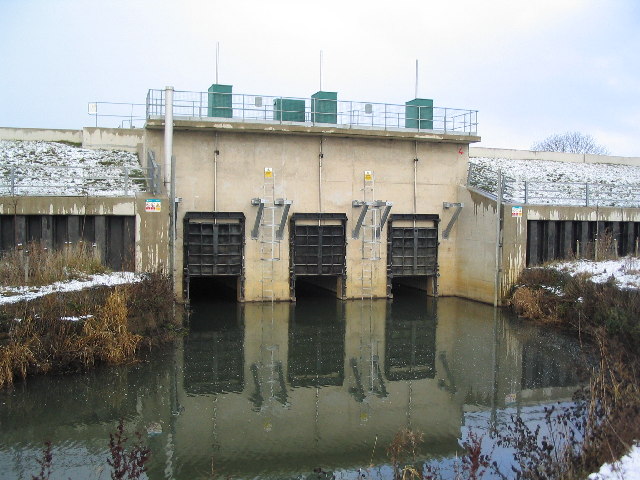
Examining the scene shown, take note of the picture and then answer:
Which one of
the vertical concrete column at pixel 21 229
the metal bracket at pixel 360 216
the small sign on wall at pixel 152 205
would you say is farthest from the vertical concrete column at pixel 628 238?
the vertical concrete column at pixel 21 229

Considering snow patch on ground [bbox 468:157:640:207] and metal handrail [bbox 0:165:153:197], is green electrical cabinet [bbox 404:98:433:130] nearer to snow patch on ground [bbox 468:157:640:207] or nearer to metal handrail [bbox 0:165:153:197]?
snow patch on ground [bbox 468:157:640:207]

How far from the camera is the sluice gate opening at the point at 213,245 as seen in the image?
1781cm

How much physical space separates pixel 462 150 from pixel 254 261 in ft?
25.4

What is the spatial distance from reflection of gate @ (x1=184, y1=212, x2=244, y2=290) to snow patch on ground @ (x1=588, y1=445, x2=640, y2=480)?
1371cm

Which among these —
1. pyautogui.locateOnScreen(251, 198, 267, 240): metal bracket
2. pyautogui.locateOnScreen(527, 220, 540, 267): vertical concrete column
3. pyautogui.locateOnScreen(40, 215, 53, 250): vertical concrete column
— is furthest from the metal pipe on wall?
pyautogui.locateOnScreen(527, 220, 540, 267): vertical concrete column

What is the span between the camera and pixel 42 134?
24.7 metres

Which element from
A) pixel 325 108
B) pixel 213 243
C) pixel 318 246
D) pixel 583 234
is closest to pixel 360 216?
pixel 318 246

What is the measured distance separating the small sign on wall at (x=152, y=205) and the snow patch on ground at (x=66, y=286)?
2559mm

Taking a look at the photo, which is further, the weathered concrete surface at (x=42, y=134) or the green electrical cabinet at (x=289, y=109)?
the weathered concrete surface at (x=42, y=134)

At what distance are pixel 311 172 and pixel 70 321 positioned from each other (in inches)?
395

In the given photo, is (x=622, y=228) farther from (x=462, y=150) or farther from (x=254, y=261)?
(x=254, y=261)

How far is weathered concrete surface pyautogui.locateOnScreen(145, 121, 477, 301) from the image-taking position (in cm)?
1814

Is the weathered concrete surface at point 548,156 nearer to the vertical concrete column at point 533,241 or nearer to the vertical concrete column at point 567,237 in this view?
the vertical concrete column at point 567,237

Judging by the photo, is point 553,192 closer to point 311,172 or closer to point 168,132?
point 311,172
